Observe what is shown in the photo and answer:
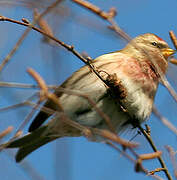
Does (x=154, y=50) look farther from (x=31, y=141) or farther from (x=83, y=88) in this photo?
(x=31, y=141)

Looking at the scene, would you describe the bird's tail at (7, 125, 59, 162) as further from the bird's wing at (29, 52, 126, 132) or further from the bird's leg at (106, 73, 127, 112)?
the bird's leg at (106, 73, 127, 112)

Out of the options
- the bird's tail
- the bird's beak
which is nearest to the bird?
the bird's tail

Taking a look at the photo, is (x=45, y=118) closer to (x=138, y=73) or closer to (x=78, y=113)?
(x=78, y=113)

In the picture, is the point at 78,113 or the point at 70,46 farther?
the point at 78,113

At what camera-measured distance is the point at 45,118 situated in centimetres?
458

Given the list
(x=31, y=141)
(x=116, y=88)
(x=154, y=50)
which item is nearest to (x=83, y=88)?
(x=116, y=88)

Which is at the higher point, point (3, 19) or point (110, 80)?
point (3, 19)

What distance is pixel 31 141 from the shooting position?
4457 millimetres

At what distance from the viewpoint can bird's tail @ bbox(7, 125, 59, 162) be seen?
4219mm

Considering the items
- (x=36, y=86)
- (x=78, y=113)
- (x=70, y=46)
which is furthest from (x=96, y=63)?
(x=36, y=86)

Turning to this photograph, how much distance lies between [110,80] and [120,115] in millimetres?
932

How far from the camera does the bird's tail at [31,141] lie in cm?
422

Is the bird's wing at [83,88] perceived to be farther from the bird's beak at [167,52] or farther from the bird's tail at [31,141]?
the bird's beak at [167,52]

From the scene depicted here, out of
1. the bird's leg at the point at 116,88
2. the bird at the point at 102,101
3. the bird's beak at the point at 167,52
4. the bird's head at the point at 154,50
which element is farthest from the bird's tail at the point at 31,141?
the bird's beak at the point at 167,52
